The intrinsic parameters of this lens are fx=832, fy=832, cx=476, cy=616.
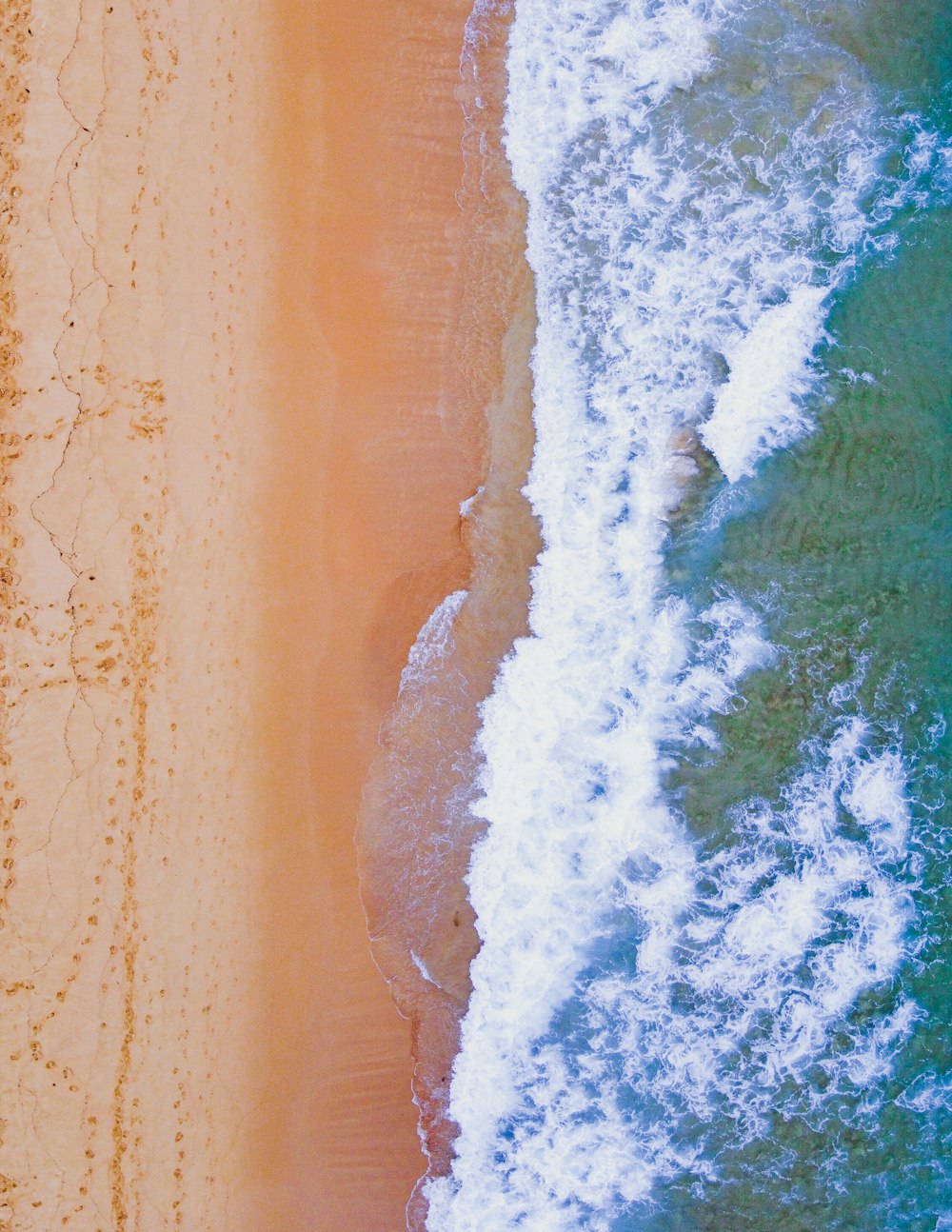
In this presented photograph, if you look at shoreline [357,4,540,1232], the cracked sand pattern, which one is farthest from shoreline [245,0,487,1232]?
the cracked sand pattern

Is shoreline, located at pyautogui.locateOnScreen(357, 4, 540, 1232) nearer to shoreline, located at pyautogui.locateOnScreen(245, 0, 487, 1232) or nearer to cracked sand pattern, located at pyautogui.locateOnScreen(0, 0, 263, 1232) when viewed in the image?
shoreline, located at pyautogui.locateOnScreen(245, 0, 487, 1232)

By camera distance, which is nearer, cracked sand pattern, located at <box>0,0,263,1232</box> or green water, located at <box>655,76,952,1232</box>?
cracked sand pattern, located at <box>0,0,263,1232</box>

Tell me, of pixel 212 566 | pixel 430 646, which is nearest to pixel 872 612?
pixel 430 646

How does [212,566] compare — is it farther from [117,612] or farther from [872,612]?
[872,612]

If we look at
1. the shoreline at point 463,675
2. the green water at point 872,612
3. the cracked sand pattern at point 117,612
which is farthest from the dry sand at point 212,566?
the green water at point 872,612

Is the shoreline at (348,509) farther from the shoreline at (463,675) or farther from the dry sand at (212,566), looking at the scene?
the shoreline at (463,675)
